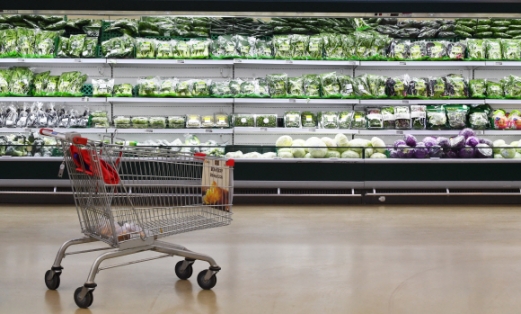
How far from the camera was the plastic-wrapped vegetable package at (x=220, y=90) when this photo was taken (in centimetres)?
715

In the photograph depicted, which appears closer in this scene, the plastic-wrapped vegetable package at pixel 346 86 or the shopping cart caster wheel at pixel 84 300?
the shopping cart caster wheel at pixel 84 300

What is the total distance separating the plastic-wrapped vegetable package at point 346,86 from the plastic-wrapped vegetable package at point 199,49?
1433mm

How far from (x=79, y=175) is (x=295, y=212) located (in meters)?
3.12

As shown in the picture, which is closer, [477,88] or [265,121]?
[265,121]

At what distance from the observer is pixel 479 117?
288 inches

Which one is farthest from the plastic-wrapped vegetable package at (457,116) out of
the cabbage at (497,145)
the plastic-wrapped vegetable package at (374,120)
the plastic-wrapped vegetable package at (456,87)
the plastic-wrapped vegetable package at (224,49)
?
the plastic-wrapped vegetable package at (224,49)

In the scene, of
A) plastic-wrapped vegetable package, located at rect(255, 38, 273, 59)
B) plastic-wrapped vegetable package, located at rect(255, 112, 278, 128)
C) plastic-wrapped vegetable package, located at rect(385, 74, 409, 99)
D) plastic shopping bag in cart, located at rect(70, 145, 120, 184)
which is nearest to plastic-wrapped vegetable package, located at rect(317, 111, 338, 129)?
plastic-wrapped vegetable package, located at rect(255, 112, 278, 128)

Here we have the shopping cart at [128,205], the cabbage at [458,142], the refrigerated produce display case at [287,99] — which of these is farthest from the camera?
the cabbage at [458,142]

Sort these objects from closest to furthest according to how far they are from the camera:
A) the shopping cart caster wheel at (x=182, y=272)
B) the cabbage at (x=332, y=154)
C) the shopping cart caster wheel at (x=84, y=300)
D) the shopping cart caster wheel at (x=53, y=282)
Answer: the shopping cart caster wheel at (x=84, y=300)
the shopping cart caster wheel at (x=53, y=282)
the shopping cart caster wheel at (x=182, y=272)
the cabbage at (x=332, y=154)

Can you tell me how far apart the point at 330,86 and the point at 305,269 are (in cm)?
377

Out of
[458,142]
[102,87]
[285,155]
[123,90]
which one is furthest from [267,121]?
[458,142]

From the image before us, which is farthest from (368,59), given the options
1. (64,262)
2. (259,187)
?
(64,262)

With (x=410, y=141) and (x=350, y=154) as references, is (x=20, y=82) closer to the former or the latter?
(x=350, y=154)

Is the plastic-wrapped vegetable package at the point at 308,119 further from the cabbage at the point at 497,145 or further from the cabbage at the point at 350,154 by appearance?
the cabbage at the point at 497,145
